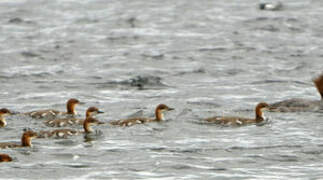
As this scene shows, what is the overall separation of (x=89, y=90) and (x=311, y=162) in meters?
7.89

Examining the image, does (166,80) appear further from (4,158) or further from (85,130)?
(4,158)

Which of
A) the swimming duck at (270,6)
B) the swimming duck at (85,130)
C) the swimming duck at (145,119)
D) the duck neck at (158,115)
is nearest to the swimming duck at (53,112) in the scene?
the swimming duck at (85,130)

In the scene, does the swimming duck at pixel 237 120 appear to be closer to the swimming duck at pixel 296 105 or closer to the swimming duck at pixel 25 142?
the swimming duck at pixel 296 105

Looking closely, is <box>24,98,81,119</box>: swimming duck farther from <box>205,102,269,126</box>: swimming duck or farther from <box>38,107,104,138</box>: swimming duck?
<box>205,102,269,126</box>: swimming duck

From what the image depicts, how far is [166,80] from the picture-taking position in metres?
22.5

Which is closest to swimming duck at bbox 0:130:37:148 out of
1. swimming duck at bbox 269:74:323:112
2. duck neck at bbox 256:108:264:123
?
duck neck at bbox 256:108:264:123

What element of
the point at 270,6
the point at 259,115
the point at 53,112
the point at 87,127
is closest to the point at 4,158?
the point at 87,127

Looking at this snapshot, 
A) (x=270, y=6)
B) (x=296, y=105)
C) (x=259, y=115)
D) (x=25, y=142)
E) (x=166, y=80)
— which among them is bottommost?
(x=25, y=142)

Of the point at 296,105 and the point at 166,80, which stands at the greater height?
the point at 166,80

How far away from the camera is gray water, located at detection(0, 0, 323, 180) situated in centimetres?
1472

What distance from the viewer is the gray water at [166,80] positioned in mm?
14719

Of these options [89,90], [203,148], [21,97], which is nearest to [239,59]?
[89,90]

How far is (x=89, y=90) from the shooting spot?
21.5 m

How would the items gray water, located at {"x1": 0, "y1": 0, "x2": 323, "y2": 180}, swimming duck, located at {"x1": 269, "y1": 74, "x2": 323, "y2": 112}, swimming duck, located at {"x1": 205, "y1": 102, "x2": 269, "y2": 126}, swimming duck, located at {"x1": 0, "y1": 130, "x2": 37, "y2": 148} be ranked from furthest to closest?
swimming duck, located at {"x1": 269, "y1": 74, "x2": 323, "y2": 112} < swimming duck, located at {"x1": 205, "y1": 102, "x2": 269, "y2": 126} < swimming duck, located at {"x1": 0, "y1": 130, "x2": 37, "y2": 148} < gray water, located at {"x1": 0, "y1": 0, "x2": 323, "y2": 180}
